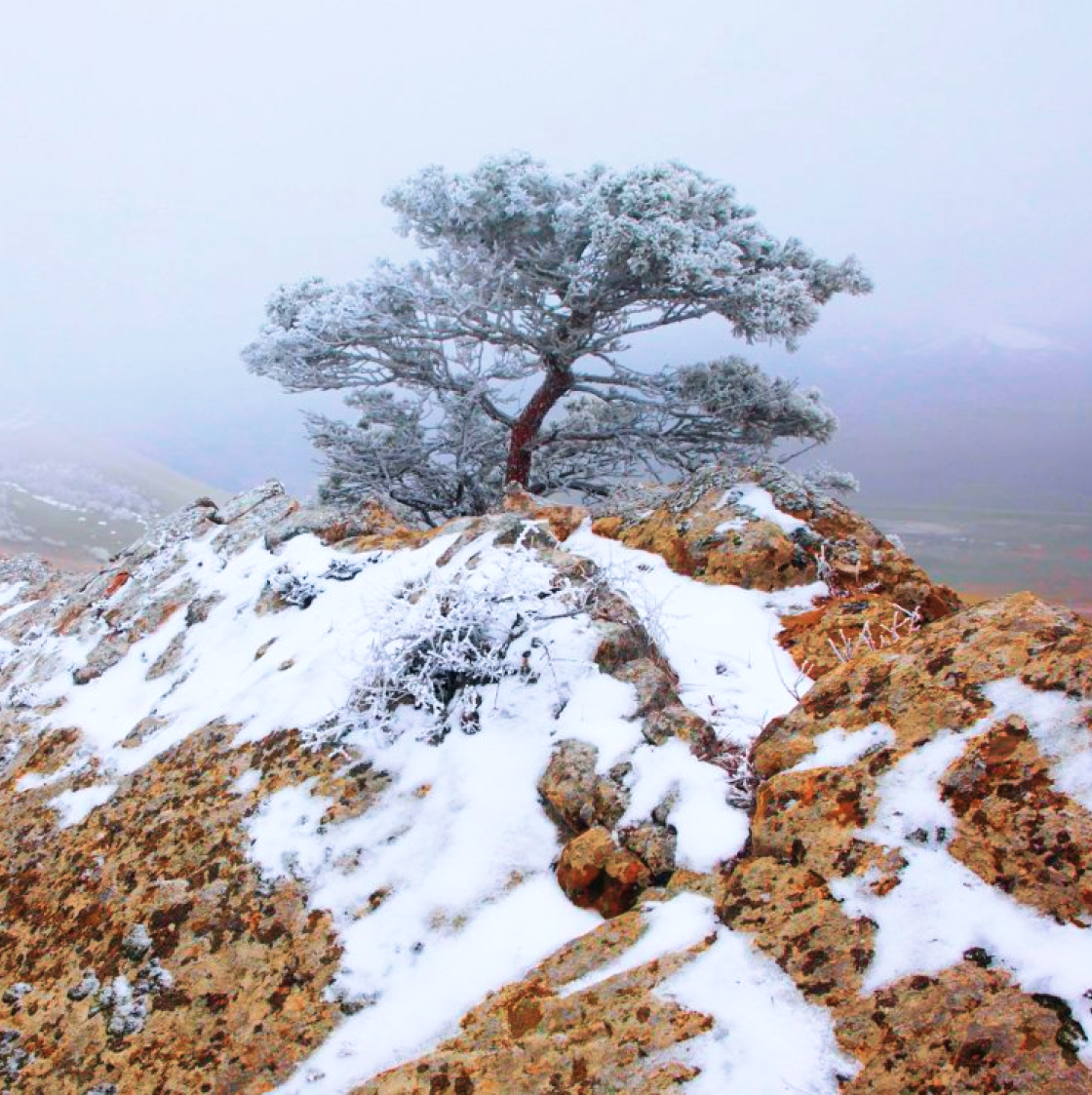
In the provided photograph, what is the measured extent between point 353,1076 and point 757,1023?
134 centimetres

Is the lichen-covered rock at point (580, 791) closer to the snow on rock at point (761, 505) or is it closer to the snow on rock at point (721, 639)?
the snow on rock at point (721, 639)

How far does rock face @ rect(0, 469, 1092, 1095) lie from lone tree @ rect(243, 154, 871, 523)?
625 centimetres

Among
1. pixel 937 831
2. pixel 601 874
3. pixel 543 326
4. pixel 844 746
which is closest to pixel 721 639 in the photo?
pixel 844 746

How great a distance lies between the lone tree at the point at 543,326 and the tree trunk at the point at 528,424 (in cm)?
3

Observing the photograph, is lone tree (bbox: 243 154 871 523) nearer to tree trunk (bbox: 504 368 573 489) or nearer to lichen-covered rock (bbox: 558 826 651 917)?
tree trunk (bbox: 504 368 573 489)

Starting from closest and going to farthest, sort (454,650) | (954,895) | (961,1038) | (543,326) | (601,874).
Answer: (961,1038), (954,895), (601,874), (454,650), (543,326)

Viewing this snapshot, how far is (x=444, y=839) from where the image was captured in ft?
10.2

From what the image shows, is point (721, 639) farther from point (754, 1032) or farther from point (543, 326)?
point (543, 326)

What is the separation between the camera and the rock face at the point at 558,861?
1866 mm

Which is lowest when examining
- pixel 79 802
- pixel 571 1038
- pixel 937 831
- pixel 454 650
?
pixel 79 802

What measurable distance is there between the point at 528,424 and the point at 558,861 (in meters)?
9.98

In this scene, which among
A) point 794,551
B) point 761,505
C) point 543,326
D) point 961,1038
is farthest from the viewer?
point 543,326

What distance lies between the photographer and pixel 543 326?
1116 centimetres

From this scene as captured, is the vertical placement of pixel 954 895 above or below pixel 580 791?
above
